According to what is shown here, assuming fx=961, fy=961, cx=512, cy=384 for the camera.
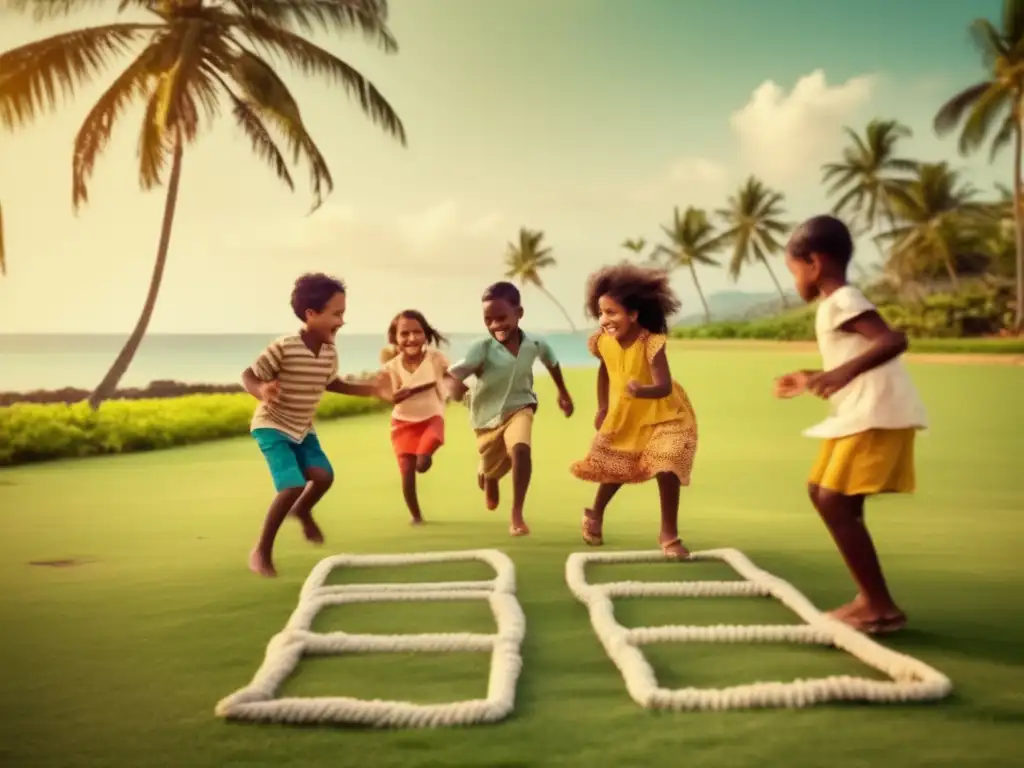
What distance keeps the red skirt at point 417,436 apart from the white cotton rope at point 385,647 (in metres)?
0.97

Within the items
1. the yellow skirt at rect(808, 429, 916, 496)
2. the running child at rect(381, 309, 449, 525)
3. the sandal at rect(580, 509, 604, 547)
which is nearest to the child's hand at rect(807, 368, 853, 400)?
the yellow skirt at rect(808, 429, 916, 496)

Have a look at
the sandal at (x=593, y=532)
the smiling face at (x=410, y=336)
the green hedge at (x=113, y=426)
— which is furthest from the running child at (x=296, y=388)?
the green hedge at (x=113, y=426)

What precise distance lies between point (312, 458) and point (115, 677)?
146 cm

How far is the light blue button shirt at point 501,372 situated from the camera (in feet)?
14.4

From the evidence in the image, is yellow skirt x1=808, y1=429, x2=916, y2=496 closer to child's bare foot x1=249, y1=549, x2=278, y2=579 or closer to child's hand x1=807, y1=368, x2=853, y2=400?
child's hand x1=807, y1=368, x2=853, y2=400

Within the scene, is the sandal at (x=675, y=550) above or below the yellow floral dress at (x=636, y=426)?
below

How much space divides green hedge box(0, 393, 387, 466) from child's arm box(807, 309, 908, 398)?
5.60 m

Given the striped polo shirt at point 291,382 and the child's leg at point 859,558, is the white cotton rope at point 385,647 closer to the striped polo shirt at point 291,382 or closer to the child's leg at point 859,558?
the striped polo shirt at point 291,382

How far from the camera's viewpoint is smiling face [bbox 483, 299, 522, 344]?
14.2 feet

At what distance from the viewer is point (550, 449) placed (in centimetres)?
714

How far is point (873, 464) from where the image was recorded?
264 centimetres

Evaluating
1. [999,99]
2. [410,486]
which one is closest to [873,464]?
[410,486]

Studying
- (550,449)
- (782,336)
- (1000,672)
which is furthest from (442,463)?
(782,336)

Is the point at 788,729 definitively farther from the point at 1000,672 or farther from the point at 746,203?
the point at 746,203
